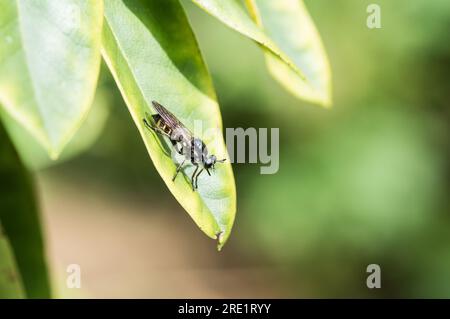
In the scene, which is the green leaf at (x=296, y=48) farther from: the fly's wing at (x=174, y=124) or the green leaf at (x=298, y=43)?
the fly's wing at (x=174, y=124)

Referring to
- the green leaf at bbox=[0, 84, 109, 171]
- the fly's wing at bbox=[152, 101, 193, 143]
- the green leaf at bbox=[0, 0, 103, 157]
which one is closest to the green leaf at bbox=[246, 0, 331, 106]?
the fly's wing at bbox=[152, 101, 193, 143]

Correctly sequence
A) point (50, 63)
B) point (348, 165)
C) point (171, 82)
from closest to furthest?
point (50, 63) → point (171, 82) → point (348, 165)

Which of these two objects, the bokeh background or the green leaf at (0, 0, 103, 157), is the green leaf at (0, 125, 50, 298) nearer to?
the green leaf at (0, 0, 103, 157)

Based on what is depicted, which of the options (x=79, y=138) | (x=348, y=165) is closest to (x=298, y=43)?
(x=79, y=138)

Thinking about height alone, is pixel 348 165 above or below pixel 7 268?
above

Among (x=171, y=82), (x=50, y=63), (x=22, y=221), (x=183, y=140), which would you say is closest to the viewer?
(x=50, y=63)

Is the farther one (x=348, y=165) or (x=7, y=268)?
(x=348, y=165)

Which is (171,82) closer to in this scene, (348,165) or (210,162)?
(210,162)

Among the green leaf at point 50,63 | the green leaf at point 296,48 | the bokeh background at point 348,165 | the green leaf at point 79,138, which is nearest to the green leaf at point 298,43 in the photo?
the green leaf at point 296,48
